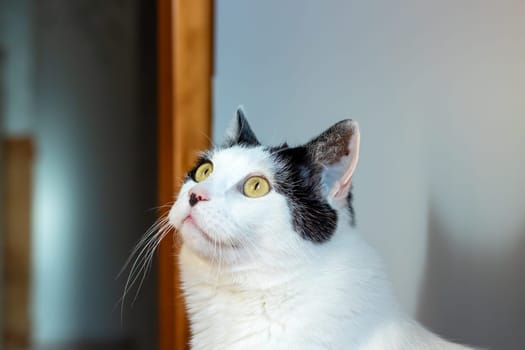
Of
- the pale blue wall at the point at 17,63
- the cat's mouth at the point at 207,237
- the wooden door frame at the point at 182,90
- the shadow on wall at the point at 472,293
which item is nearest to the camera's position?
the cat's mouth at the point at 207,237

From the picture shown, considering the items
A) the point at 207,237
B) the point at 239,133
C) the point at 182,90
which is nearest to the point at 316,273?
the point at 207,237

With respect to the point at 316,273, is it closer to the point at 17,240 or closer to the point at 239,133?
the point at 239,133

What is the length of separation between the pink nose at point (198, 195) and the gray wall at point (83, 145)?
1.30 metres

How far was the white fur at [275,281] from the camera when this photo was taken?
693mm

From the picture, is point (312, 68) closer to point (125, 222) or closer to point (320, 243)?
point (320, 243)

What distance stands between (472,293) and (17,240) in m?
1.96

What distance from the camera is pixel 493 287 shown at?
955 mm

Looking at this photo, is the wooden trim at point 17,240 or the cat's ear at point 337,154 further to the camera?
the wooden trim at point 17,240

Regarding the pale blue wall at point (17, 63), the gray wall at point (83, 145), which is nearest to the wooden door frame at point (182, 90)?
the gray wall at point (83, 145)

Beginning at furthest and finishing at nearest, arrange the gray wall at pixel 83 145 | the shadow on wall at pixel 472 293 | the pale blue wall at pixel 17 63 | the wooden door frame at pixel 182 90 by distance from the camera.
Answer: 1. the pale blue wall at pixel 17 63
2. the gray wall at pixel 83 145
3. the wooden door frame at pixel 182 90
4. the shadow on wall at pixel 472 293

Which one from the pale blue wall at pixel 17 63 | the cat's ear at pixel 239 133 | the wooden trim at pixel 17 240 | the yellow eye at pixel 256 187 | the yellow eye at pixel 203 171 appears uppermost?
the pale blue wall at pixel 17 63

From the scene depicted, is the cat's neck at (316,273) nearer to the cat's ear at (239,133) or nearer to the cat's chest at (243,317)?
the cat's chest at (243,317)

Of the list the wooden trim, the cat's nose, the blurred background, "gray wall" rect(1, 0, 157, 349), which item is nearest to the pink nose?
the cat's nose

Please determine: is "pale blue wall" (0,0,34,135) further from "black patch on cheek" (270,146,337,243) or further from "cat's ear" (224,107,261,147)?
"black patch on cheek" (270,146,337,243)
